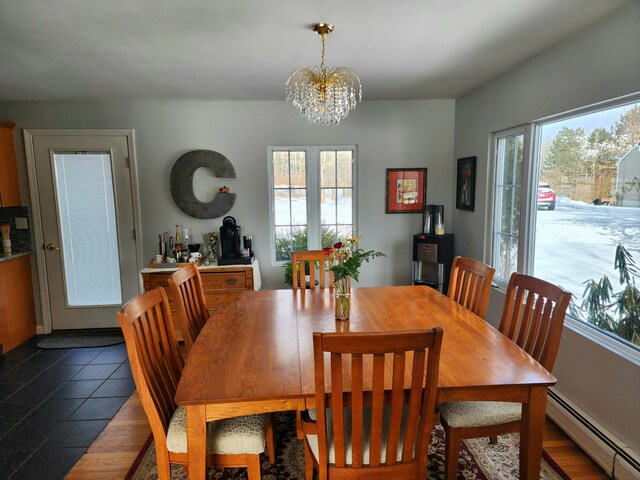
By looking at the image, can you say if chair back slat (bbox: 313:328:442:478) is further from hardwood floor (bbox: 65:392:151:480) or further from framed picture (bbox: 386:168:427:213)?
framed picture (bbox: 386:168:427:213)

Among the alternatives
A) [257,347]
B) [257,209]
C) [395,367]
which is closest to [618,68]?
[395,367]

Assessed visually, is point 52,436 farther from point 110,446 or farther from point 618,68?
point 618,68

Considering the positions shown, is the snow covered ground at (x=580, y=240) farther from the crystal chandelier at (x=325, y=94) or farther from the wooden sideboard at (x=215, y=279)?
the wooden sideboard at (x=215, y=279)

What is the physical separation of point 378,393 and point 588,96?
205 cm

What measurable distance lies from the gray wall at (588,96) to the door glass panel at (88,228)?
12.0 feet

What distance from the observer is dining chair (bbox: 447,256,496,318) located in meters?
2.08

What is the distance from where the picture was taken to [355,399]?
1.20 meters

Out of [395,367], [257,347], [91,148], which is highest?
[91,148]

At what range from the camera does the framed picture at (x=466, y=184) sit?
3.50 metres

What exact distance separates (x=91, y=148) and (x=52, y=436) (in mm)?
2606

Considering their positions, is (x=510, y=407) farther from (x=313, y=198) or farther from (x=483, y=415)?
(x=313, y=198)

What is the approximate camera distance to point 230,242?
3.65 m

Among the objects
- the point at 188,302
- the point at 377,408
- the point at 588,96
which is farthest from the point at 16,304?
the point at 588,96

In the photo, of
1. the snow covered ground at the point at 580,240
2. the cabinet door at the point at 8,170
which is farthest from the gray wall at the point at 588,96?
the cabinet door at the point at 8,170
